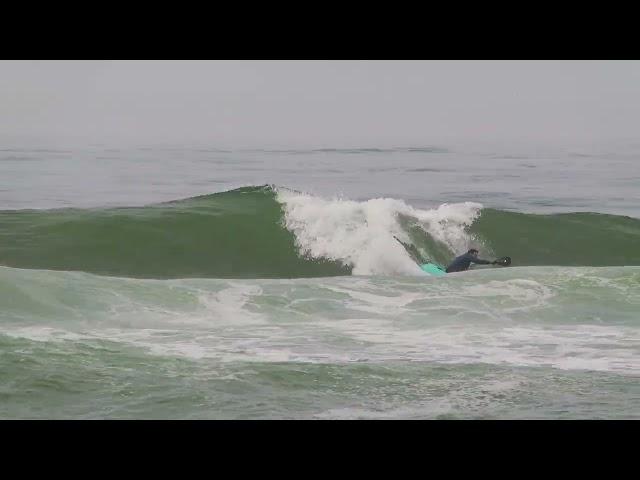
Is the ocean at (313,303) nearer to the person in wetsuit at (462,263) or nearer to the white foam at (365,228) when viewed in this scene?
the white foam at (365,228)

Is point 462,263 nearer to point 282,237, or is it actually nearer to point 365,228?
point 365,228

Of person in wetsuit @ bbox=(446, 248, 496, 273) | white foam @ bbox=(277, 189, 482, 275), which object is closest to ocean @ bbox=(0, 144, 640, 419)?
white foam @ bbox=(277, 189, 482, 275)

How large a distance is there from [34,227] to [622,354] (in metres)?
13.6

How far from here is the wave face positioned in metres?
19.9

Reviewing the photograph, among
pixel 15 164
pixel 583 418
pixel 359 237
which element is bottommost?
pixel 583 418

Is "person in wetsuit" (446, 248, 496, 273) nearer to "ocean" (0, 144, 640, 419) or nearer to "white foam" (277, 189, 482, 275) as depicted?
"ocean" (0, 144, 640, 419)

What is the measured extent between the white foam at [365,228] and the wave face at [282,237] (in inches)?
1.0

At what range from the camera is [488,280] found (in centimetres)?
1697

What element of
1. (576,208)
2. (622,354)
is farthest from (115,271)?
(576,208)

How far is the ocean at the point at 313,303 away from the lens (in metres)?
9.77

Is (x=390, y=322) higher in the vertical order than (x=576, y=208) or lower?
lower

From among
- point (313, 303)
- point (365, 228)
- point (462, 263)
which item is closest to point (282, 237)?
point (365, 228)

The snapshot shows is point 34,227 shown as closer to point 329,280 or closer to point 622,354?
point 329,280

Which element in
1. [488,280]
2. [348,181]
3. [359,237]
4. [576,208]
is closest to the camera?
[488,280]
